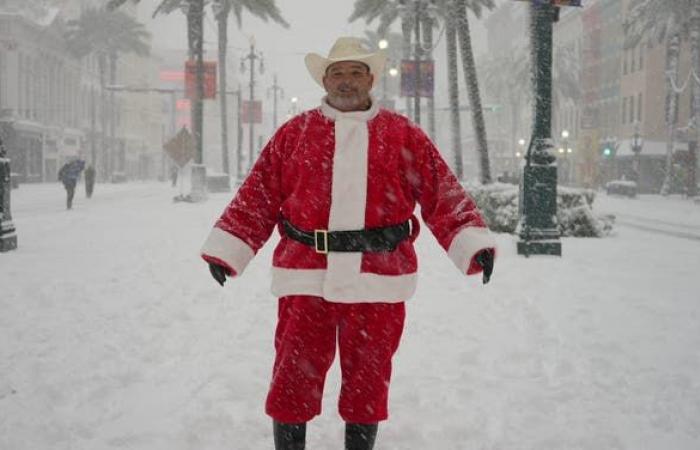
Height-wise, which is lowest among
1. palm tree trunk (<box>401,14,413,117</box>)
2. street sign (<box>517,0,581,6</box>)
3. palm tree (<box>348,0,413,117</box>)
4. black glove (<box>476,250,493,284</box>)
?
black glove (<box>476,250,493,284</box>)

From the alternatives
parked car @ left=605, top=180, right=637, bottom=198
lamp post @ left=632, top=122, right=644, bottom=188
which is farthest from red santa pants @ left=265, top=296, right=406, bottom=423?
lamp post @ left=632, top=122, right=644, bottom=188

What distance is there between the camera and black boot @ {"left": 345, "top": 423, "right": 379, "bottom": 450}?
3072 millimetres

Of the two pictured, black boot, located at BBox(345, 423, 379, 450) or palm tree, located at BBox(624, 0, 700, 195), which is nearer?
black boot, located at BBox(345, 423, 379, 450)

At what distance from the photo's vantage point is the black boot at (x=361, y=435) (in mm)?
3072

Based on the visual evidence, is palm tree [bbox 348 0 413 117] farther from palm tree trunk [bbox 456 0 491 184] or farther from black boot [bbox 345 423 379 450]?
black boot [bbox 345 423 379 450]

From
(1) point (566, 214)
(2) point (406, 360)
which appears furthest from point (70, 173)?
(2) point (406, 360)

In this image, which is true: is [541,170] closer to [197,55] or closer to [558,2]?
[558,2]

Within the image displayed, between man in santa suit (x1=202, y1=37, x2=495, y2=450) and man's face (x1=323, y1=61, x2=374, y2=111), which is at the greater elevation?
man's face (x1=323, y1=61, x2=374, y2=111)

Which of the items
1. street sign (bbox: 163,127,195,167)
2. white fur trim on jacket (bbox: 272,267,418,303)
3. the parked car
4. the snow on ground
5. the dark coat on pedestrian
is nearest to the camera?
white fur trim on jacket (bbox: 272,267,418,303)

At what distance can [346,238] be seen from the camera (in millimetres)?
3039

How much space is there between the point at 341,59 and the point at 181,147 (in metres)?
20.8

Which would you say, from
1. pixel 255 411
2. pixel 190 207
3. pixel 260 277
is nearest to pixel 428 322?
pixel 255 411

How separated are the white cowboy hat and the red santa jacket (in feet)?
0.54

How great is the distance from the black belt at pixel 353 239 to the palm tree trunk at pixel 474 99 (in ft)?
48.5
